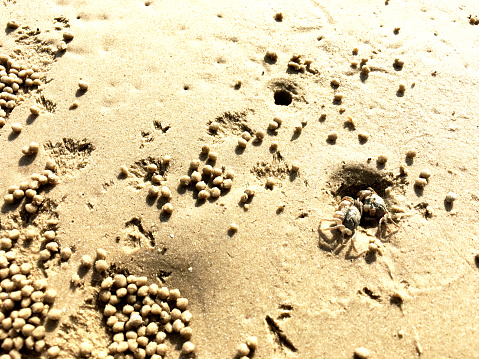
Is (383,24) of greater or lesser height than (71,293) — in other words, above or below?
above

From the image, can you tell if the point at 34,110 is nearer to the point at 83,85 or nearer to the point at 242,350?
the point at 83,85

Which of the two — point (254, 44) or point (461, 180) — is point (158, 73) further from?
point (461, 180)

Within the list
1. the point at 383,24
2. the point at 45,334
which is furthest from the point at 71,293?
the point at 383,24

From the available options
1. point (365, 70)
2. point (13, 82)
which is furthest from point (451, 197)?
point (13, 82)

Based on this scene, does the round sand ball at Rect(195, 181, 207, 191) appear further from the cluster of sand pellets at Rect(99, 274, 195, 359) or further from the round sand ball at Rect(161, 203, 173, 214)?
the cluster of sand pellets at Rect(99, 274, 195, 359)

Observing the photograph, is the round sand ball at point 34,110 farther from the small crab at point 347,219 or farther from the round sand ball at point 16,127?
the small crab at point 347,219

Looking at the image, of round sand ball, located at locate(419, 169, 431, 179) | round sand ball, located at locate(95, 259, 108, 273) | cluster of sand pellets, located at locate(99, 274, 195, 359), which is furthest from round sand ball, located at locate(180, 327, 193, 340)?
round sand ball, located at locate(419, 169, 431, 179)
